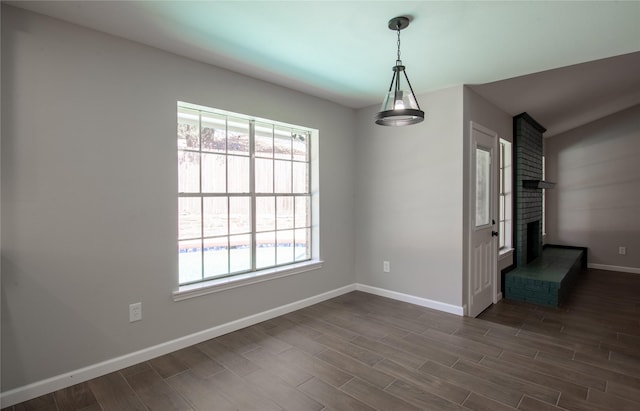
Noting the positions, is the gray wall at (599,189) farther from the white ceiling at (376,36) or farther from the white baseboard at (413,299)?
the white baseboard at (413,299)

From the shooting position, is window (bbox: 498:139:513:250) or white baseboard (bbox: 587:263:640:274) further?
white baseboard (bbox: 587:263:640:274)

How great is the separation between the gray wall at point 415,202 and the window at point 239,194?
82 cm

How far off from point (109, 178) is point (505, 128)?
4660 mm

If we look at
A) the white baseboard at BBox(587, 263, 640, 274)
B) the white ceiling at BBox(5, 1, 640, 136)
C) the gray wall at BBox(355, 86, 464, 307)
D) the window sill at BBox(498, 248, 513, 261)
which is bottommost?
the white baseboard at BBox(587, 263, 640, 274)

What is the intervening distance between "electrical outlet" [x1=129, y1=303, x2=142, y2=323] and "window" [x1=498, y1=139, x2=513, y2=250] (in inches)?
175

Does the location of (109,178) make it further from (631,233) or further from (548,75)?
(631,233)

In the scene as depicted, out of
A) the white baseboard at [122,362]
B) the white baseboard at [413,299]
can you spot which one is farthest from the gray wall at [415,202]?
the white baseboard at [122,362]

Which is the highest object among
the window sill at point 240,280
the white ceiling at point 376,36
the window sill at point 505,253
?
the white ceiling at point 376,36

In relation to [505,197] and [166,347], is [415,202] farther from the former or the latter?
[166,347]

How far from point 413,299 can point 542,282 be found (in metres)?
1.60

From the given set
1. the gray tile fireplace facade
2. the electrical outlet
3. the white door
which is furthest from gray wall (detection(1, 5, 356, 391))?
the gray tile fireplace facade

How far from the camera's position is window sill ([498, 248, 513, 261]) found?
4297 millimetres

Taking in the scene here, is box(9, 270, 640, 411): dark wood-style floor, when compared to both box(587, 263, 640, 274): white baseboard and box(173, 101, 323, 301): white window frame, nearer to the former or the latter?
box(173, 101, 323, 301): white window frame

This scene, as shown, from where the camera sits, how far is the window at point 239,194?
115 inches
